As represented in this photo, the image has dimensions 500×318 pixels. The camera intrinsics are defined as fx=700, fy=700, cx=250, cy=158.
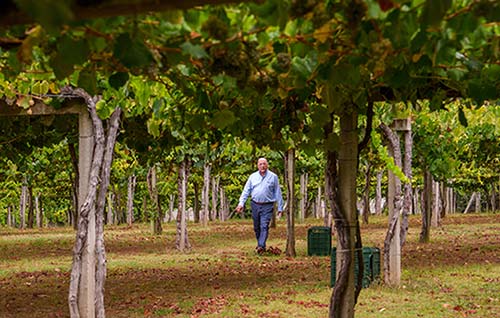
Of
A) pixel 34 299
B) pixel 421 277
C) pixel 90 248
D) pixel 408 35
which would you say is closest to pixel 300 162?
pixel 421 277

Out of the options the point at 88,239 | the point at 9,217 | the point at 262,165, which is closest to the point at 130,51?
the point at 88,239

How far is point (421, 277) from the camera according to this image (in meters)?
10.1

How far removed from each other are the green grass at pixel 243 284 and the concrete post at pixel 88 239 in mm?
772

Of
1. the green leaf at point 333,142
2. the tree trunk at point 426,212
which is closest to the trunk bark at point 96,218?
the green leaf at point 333,142

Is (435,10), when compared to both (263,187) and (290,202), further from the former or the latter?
(263,187)

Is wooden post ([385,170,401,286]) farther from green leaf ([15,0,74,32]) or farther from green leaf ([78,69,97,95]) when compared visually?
green leaf ([15,0,74,32])

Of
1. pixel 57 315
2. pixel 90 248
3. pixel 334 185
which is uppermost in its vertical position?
pixel 334 185

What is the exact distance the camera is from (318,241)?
13.5 m

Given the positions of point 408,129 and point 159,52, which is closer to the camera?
point 159,52

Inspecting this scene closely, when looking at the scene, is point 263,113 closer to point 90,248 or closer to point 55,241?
point 90,248

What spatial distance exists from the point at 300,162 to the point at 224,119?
2141cm

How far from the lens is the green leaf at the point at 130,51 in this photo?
199 centimetres

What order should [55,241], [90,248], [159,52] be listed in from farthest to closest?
[55,241] < [90,248] < [159,52]

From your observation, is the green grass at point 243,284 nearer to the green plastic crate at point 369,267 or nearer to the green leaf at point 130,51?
the green plastic crate at point 369,267
